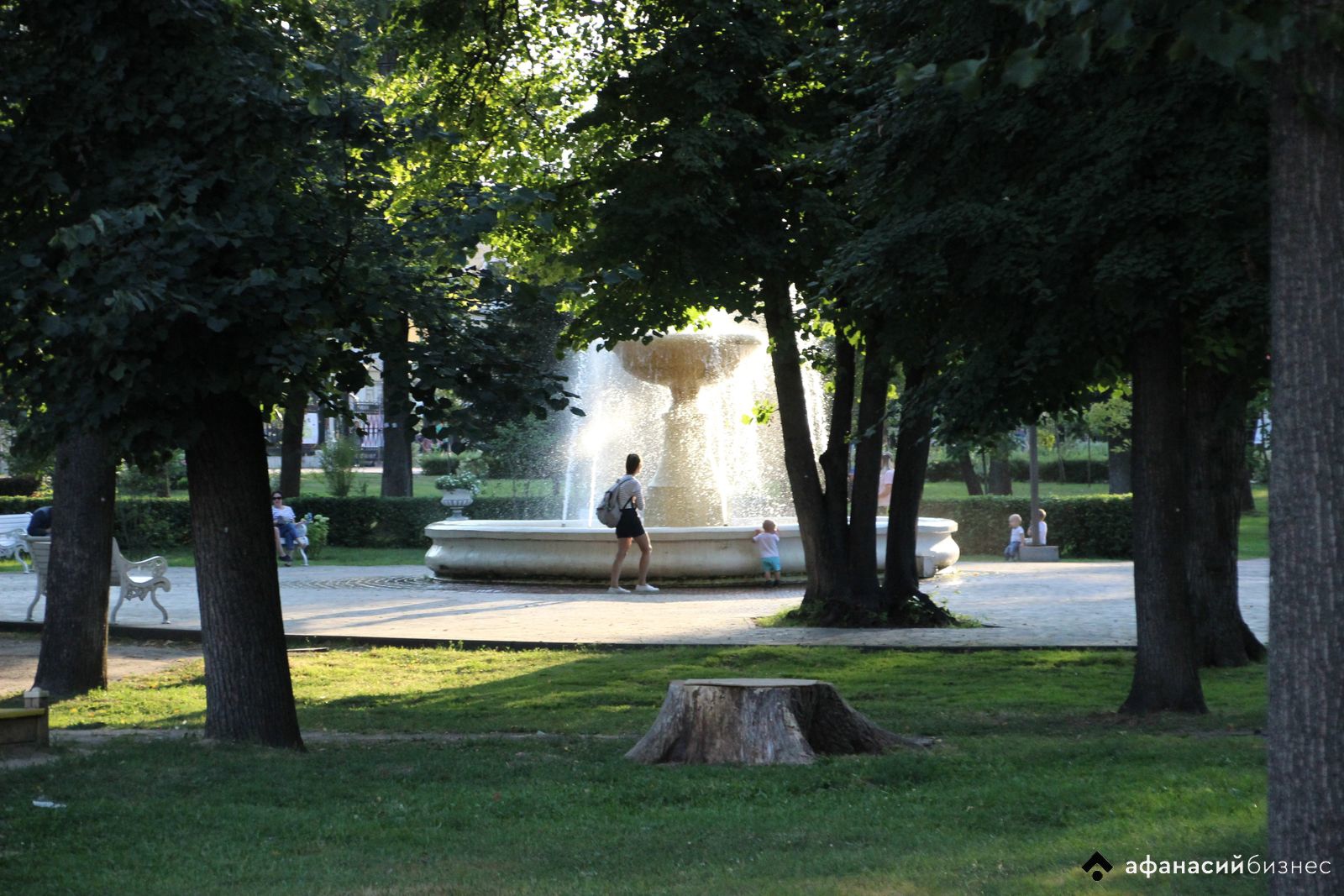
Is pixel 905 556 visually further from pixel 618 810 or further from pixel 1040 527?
pixel 1040 527

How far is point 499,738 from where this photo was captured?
28.8ft

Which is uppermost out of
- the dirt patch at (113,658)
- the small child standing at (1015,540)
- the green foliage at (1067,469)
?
the green foliage at (1067,469)

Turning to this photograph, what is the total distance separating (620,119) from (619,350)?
24.5 ft

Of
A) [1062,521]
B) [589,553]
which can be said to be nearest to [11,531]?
[589,553]

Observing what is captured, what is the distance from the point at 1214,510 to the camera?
11891 mm

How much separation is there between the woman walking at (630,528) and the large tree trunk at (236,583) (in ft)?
34.5

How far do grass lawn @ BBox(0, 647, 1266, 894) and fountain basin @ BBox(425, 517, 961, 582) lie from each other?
1016cm

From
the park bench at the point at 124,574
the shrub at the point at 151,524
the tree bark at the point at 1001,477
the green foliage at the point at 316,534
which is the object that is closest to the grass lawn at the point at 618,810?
the park bench at the point at 124,574

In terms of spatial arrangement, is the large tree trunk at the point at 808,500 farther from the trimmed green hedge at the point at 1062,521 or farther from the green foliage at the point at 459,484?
the green foliage at the point at 459,484

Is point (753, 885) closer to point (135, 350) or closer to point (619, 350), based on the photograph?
point (135, 350)

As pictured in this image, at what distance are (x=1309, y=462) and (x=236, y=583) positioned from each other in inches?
235

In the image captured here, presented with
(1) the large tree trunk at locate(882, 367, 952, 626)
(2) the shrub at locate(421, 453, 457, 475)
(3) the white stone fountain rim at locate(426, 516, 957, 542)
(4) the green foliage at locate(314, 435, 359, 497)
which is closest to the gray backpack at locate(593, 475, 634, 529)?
(3) the white stone fountain rim at locate(426, 516, 957, 542)

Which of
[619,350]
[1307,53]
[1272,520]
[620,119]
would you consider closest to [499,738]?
[1272,520]

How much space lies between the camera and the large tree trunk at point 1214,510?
11.7m
